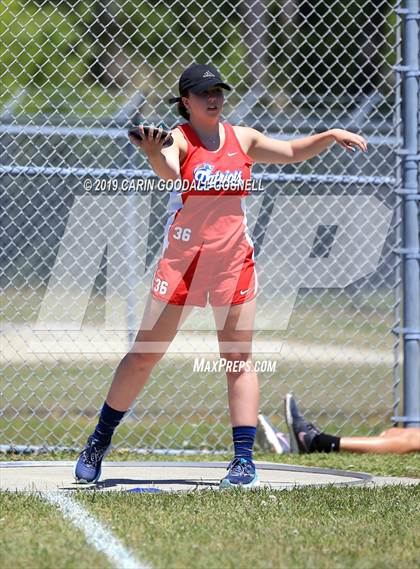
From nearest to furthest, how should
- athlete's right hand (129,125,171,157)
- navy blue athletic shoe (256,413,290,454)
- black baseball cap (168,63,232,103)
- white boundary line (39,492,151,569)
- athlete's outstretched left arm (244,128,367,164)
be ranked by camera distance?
white boundary line (39,492,151,569)
athlete's right hand (129,125,171,157)
black baseball cap (168,63,232,103)
athlete's outstretched left arm (244,128,367,164)
navy blue athletic shoe (256,413,290,454)

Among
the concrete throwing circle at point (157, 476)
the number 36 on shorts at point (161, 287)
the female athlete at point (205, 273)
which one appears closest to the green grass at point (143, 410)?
the concrete throwing circle at point (157, 476)

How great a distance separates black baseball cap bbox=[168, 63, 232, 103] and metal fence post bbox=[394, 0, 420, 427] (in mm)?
2279

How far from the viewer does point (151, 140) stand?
476 centimetres

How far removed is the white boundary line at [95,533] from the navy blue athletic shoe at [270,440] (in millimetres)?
2357

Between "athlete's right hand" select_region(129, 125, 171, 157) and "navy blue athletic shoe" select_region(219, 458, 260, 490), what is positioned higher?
"athlete's right hand" select_region(129, 125, 171, 157)

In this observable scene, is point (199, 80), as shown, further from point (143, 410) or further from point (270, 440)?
point (143, 410)

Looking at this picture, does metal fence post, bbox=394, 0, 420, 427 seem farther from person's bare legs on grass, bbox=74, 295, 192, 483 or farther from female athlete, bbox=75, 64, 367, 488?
person's bare legs on grass, bbox=74, 295, 192, 483

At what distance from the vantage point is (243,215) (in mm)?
5492

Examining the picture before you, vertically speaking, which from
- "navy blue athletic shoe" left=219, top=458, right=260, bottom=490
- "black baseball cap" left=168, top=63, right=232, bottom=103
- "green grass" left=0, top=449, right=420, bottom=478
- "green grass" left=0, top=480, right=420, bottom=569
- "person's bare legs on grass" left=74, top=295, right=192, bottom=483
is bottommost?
"green grass" left=0, top=449, right=420, bottom=478

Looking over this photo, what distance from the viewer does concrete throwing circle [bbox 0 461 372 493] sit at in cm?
537

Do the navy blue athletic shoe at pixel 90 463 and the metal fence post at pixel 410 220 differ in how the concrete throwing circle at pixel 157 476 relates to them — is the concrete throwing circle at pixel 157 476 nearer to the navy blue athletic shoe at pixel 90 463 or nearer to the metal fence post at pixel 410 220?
the navy blue athletic shoe at pixel 90 463

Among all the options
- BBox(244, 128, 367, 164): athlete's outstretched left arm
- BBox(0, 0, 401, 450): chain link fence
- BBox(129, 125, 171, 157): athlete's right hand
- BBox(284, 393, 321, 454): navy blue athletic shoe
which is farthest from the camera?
BBox(0, 0, 401, 450): chain link fence

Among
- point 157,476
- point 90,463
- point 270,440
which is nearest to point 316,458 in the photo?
point 270,440

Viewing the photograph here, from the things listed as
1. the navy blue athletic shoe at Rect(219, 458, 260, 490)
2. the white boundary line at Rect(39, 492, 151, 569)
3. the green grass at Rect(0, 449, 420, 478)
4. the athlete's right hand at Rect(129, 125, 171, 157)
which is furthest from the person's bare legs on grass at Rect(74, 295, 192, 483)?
the green grass at Rect(0, 449, 420, 478)
